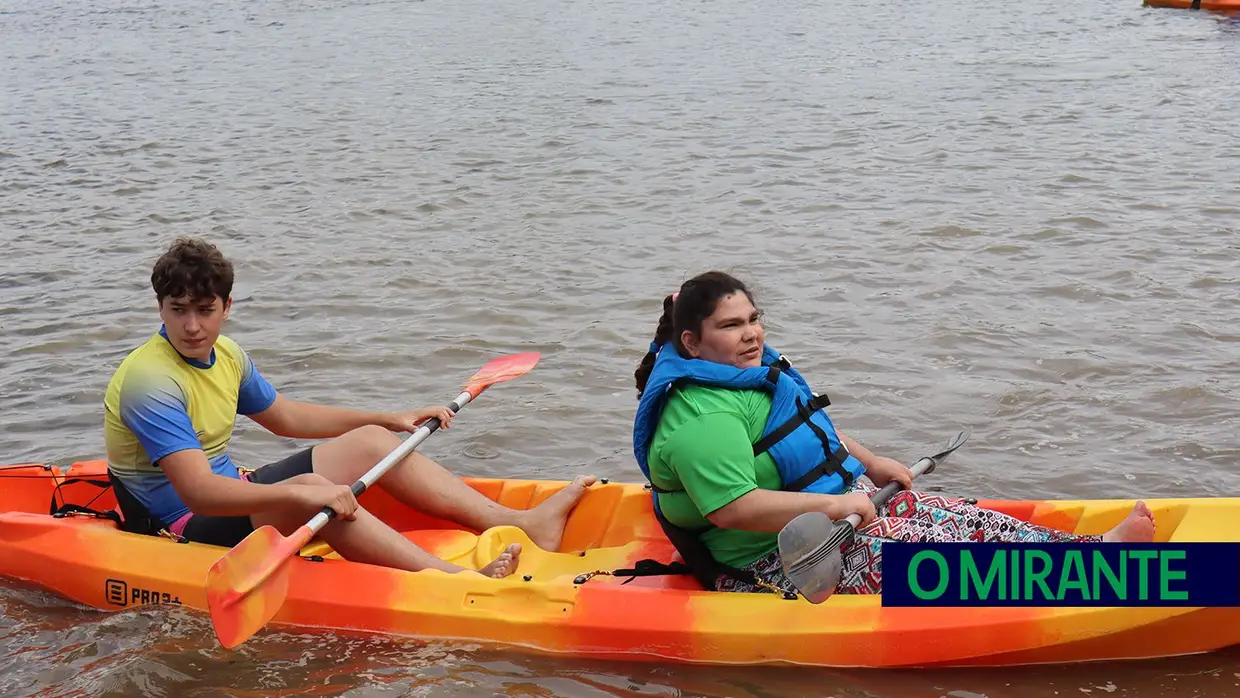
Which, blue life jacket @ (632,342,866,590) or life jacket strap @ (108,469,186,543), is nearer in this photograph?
blue life jacket @ (632,342,866,590)

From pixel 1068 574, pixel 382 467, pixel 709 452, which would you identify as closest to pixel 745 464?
pixel 709 452

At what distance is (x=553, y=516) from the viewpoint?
450 centimetres

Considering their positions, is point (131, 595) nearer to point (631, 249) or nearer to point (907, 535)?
point (907, 535)

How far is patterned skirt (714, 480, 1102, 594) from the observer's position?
368cm

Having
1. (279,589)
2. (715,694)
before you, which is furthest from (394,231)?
(715,694)

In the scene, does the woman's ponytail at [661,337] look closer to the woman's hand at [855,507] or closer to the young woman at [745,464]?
the young woman at [745,464]

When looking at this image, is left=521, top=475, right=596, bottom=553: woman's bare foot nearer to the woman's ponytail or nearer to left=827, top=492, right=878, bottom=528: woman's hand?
the woman's ponytail

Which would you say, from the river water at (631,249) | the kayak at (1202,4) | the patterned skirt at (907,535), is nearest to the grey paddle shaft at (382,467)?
the river water at (631,249)

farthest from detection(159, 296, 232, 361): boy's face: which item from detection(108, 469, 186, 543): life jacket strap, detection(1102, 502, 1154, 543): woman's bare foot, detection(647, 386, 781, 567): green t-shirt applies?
detection(1102, 502, 1154, 543): woman's bare foot

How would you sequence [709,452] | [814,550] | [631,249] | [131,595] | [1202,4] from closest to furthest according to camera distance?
1. [814,550]
2. [709,452]
3. [131,595]
4. [631,249]
5. [1202,4]

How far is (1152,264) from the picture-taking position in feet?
24.3

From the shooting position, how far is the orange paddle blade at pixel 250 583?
3.68m

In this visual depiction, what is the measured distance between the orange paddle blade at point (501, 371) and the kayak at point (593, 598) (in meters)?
0.59

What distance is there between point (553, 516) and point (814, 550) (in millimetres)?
1365
